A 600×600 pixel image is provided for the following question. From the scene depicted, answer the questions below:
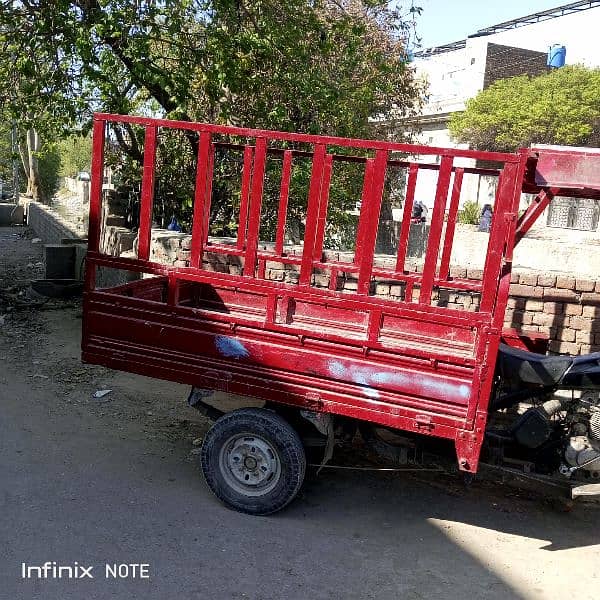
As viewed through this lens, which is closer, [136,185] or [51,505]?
[51,505]

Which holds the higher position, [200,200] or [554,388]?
[200,200]

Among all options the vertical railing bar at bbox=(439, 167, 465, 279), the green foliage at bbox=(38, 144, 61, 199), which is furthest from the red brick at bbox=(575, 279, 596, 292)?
the green foliage at bbox=(38, 144, 61, 199)

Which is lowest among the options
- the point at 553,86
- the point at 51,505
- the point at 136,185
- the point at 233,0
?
the point at 51,505

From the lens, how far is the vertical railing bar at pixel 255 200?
4.22 meters

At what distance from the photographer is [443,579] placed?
3.74 metres

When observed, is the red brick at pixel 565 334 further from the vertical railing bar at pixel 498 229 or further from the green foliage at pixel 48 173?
the green foliage at pixel 48 173

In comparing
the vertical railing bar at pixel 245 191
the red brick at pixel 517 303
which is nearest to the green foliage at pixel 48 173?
the vertical railing bar at pixel 245 191

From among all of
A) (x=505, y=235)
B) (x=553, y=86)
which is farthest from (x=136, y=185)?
(x=553, y=86)

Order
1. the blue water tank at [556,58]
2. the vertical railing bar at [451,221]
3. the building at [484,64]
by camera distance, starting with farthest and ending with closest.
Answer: the blue water tank at [556,58]
the building at [484,64]
the vertical railing bar at [451,221]

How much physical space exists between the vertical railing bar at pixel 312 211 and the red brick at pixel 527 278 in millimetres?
2316

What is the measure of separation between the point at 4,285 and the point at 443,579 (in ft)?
30.2

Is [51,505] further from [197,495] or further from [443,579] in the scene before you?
[443,579]

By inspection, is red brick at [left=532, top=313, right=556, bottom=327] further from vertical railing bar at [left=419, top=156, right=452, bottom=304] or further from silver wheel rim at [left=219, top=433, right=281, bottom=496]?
silver wheel rim at [left=219, top=433, right=281, bottom=496]

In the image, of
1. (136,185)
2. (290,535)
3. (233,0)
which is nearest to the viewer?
(290,535)
